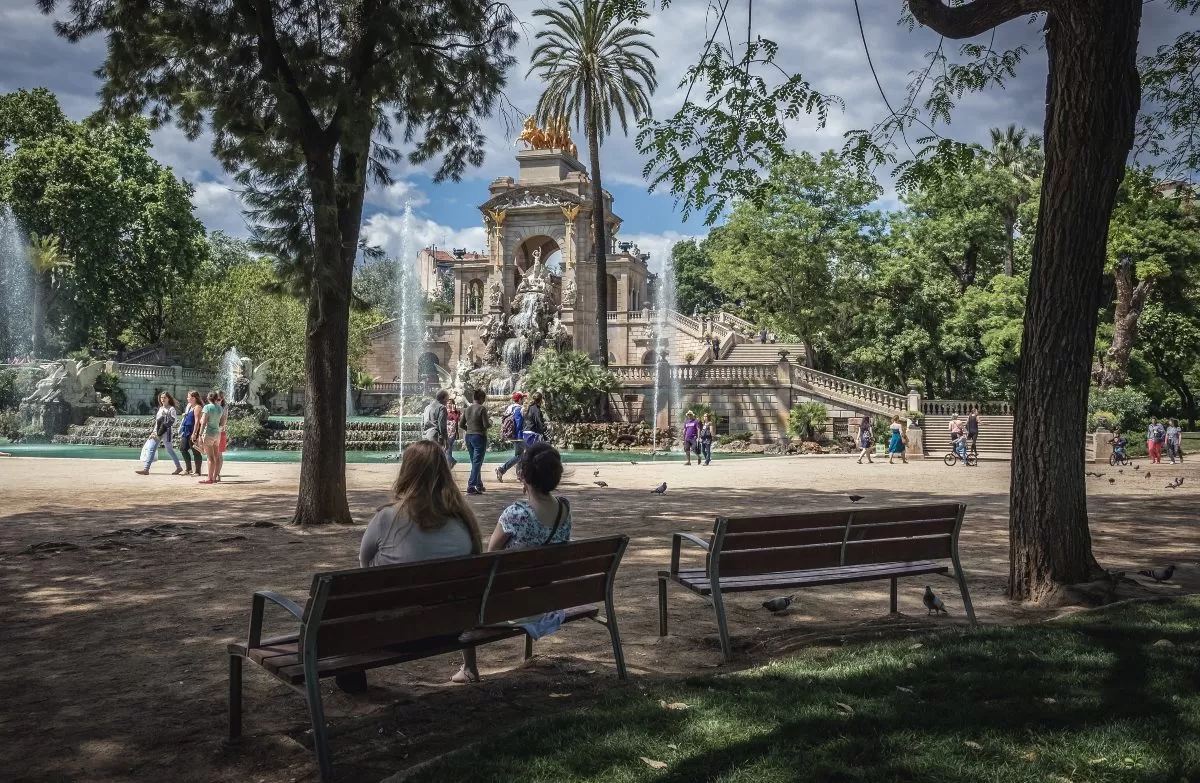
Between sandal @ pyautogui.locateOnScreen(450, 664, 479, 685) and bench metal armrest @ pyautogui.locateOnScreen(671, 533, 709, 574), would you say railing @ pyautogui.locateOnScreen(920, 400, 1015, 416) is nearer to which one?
bench metal armrest @ pyautogui.locateOnScreen(671, 533, 709, 574)

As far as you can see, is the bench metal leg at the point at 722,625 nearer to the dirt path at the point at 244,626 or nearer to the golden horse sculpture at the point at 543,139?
the dirt path at the point at 244,626

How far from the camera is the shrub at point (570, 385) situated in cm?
3688

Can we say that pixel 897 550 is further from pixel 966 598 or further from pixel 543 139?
pixel 543 139

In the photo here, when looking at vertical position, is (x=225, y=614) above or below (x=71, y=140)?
below

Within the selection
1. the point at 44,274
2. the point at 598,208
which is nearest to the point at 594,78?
the point at 598,208

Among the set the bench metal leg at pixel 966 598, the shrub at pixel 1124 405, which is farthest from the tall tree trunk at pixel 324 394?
the shrub at pixel 1124 405

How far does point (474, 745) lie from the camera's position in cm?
365

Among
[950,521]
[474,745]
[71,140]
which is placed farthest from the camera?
[71,140]

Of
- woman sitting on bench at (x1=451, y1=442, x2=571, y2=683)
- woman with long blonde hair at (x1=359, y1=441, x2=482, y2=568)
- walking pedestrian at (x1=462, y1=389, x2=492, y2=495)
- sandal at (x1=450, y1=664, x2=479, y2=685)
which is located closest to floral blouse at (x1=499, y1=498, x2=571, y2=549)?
woman sitting on bench at (x1=451, y1=442, x2=571, y2=683)

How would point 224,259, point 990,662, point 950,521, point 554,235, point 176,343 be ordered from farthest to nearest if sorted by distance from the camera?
point 224,259, point 554,235, point 176,343, point 950,521, point 990,662

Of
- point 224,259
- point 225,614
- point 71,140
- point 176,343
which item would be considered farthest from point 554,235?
point 225,614

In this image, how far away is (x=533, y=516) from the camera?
16.4 feet

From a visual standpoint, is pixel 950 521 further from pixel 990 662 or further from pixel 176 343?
pixel 176 343

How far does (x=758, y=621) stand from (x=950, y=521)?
1518mm
